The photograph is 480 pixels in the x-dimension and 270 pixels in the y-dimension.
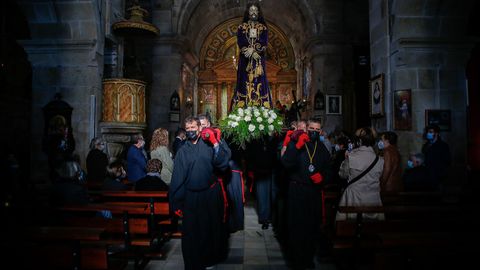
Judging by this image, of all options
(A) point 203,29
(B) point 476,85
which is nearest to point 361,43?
(B) point 476,85

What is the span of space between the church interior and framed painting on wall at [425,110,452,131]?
0.8 inches

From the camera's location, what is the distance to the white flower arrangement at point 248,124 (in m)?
5.71

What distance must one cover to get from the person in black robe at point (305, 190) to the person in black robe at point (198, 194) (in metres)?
0.86

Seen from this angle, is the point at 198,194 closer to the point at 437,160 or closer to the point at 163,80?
the point at 437,160

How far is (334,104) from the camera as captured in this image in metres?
13.9

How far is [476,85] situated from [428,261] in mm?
10631

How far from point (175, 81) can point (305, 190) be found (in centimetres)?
1081

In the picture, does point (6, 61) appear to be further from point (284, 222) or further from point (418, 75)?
point (418, 75)

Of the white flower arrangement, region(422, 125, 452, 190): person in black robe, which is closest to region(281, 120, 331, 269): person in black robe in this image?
the white flower arrangement

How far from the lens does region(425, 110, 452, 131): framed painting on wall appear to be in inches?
280

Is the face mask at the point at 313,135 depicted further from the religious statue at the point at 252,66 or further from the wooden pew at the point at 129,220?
the religious statue at the point at 252,66

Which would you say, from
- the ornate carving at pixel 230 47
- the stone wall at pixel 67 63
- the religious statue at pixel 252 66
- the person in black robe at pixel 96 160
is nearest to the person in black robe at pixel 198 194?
the person in black robe at pixel 96 160

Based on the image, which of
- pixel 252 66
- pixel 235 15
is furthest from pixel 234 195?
pixel 235 15

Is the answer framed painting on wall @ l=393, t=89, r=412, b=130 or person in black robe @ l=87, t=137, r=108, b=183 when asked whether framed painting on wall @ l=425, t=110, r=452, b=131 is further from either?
person in black robe @ l=87, t=137, r=108, b=183
